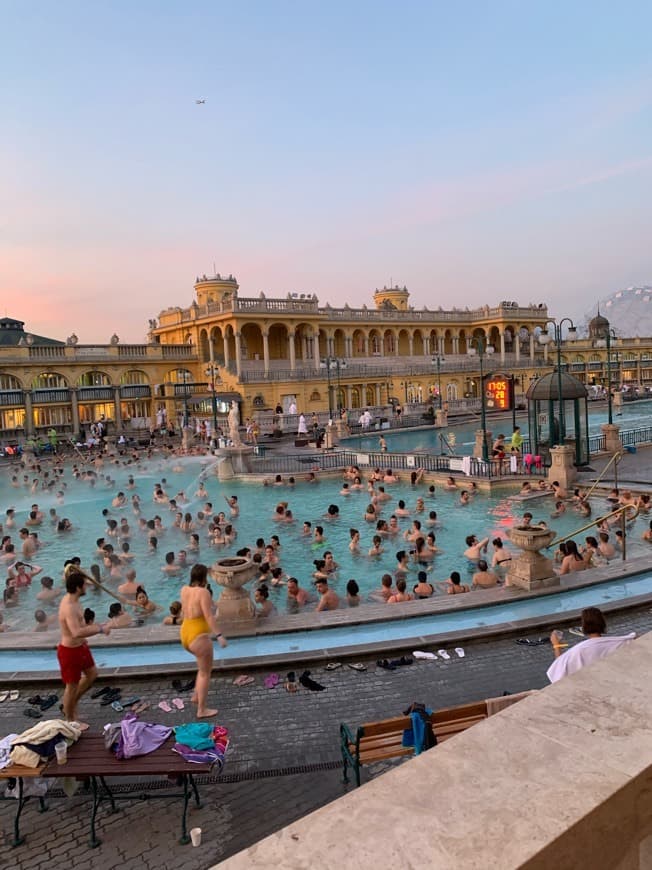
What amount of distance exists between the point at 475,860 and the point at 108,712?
20.9 feet

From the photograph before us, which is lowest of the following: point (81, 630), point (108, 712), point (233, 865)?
point (108, 712)

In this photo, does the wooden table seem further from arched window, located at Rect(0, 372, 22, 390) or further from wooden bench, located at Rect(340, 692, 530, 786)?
arched window, located at Rect(0, 372, 22, 390)

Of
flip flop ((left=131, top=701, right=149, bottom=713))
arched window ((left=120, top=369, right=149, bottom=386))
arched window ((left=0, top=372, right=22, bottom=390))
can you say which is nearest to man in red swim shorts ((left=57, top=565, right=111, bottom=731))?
flip flop ((left=131, top=701, right=149, bottom=713))

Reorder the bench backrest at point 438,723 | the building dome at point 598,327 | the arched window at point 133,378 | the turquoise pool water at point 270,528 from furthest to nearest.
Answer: the building dome at point 598,327 < the arched window at point 133,378 < the turquoise pool water at point 270,528 < the bench backrest at point 438,723

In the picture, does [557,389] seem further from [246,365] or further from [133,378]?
[133,378]

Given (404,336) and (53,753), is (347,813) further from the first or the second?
(404,336)

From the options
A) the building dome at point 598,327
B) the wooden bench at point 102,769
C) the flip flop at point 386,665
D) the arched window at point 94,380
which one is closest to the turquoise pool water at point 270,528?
the flip flop at point 386,665

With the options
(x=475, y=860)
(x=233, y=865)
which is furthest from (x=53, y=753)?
(x=475, y=860)

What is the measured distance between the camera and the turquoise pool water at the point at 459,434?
36594 millimetres

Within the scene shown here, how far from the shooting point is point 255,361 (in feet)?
181

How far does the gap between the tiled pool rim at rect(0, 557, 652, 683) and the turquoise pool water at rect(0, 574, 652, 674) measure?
69mm

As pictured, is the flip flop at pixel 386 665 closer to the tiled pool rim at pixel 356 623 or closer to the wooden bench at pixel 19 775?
the tiled pool rim at pixel 356 623

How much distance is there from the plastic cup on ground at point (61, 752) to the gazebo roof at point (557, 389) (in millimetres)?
20414

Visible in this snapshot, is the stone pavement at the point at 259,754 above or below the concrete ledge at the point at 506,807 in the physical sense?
below
